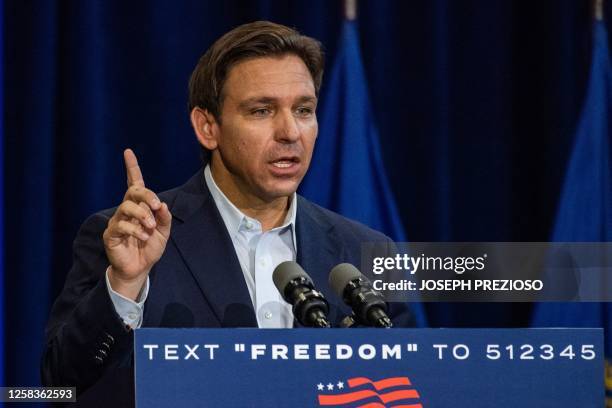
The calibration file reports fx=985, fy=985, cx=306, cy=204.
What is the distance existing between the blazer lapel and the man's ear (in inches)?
3.4

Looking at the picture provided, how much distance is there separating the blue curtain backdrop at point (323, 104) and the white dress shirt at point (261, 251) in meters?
0.65

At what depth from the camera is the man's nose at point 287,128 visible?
6.35 ft

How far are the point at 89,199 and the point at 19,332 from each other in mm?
390

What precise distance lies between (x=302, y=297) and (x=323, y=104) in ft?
4.98

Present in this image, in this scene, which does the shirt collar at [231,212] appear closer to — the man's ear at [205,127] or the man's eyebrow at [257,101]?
the man's ear at [205,127]

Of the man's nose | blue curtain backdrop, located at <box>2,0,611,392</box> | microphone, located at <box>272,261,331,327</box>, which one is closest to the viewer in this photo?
microphone, located at <box>272,261,331,327</box>

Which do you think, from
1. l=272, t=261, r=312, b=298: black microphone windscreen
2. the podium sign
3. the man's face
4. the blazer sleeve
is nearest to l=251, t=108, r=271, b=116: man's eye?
Result: the man's face

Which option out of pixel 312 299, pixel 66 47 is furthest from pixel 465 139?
pixel 312 299

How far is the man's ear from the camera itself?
6.86 ft

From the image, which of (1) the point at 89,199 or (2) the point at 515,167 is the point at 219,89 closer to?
(1) the point at 89,199

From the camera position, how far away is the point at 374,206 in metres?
2.82

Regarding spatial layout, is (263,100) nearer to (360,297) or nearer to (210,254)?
(210,254)

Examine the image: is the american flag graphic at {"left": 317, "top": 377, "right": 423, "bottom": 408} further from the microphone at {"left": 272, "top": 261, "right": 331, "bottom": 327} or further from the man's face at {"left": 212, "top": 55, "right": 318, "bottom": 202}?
the man's face at {"left": 212, "top": 55, "right": 318, "bottom": 202}

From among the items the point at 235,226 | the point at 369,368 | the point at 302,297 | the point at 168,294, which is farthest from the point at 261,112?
the point at 369,368
